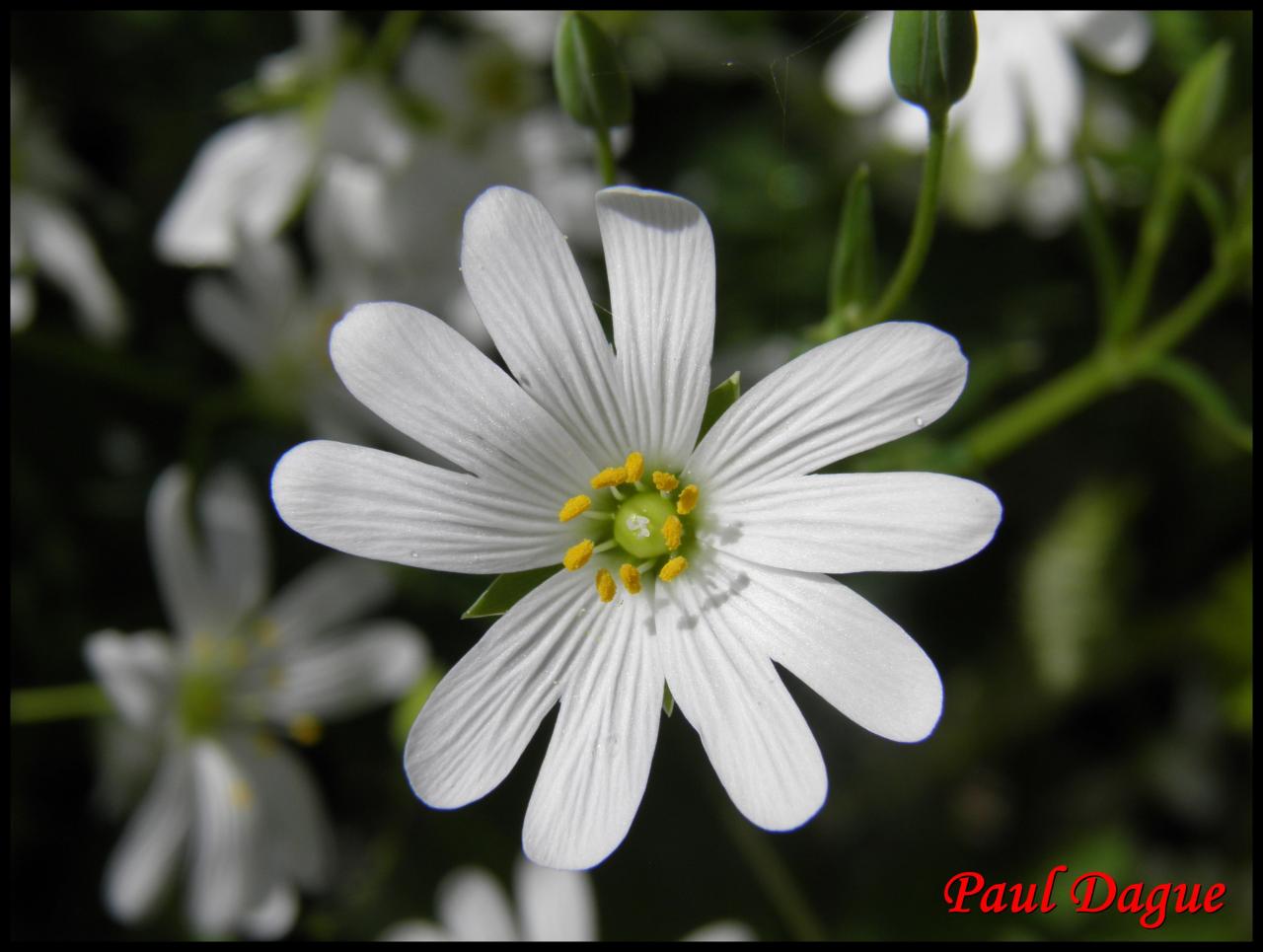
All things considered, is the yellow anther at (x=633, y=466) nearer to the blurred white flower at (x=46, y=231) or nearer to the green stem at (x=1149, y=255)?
the green stem at (x=1149, y=255)

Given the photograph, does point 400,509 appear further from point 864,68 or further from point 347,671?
point 864,68

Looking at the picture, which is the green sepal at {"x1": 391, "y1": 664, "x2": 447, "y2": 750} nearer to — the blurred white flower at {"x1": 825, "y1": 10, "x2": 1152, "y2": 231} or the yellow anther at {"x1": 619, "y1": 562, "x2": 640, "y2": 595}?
the yellow anther at {"x1": 619, "y1": 562, "x2": 640, "y2": 595}

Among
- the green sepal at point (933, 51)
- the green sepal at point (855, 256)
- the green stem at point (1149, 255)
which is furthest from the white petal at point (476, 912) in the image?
the green sepal at point (933, 51)

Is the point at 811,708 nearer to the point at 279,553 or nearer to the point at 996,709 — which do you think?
the point at 996,709

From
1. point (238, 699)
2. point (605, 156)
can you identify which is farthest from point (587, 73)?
point (238, 699)

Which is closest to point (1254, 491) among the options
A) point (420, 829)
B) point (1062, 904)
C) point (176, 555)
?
point (1062, 904)
